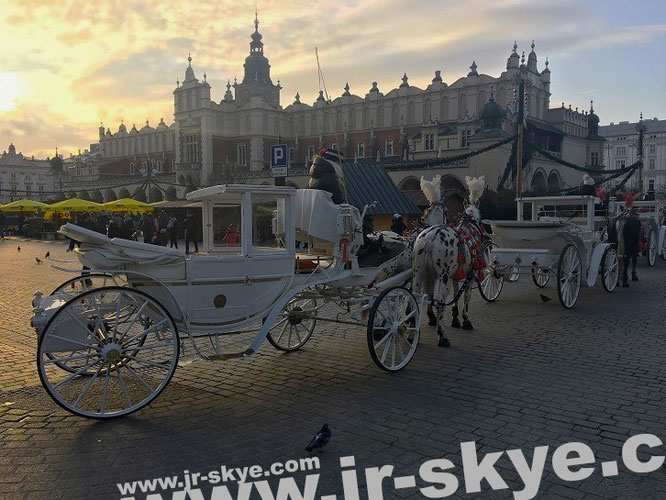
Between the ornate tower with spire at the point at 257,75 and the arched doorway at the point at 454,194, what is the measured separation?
4419 centimetres

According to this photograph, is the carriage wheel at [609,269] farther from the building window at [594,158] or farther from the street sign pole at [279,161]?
the building window at [594,158]

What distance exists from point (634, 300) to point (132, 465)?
10.9 m

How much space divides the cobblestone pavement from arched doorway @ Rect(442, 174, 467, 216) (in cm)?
2894

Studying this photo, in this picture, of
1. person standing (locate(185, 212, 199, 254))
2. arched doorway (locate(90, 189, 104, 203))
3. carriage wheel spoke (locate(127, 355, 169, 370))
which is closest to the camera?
carriage wheel spoke (locate(127, 355, 169, 370))

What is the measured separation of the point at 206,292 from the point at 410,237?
12.0 feet

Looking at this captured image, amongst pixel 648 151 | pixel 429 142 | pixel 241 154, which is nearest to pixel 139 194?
pixel 241 154

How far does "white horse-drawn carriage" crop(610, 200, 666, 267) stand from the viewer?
18.5 metres

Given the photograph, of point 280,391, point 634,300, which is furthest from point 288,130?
point 280,391

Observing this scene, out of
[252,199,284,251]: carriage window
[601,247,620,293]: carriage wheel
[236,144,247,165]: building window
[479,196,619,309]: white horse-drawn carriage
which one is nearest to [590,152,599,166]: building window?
[236,144,247,165]: building window

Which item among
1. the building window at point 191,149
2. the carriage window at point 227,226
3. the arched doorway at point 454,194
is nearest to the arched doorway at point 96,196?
the building window at point 191,149

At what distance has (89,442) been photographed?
14.8ft

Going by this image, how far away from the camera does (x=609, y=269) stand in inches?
501

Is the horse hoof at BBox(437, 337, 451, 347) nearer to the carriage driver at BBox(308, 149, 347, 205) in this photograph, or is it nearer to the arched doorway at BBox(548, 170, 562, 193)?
the carriage driver at BBox(308, 149, 347, 205)

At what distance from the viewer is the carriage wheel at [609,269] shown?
12539 millimetres
